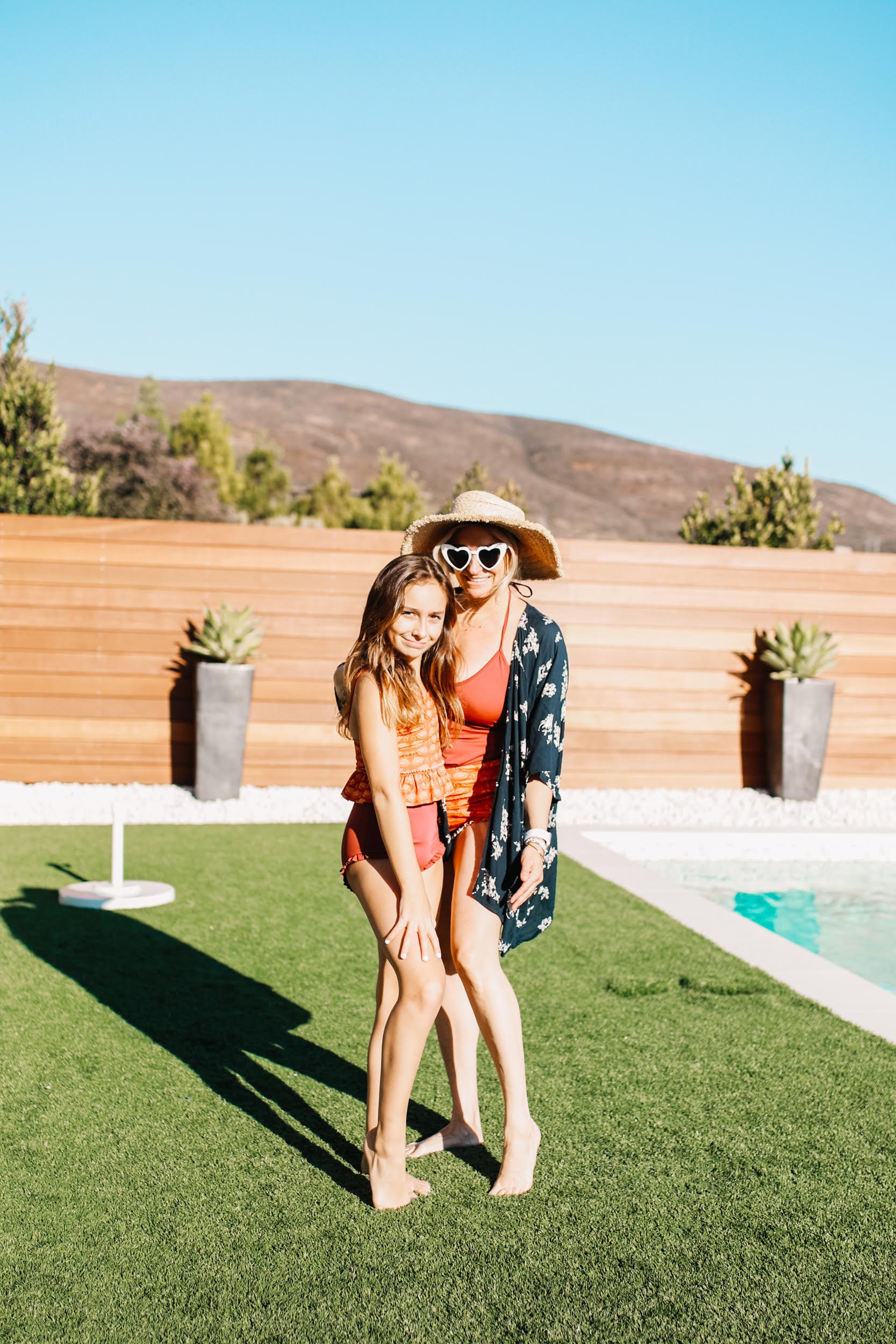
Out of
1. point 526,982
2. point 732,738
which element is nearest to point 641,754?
point 732,738

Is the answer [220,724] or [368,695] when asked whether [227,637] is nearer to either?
[220,724]

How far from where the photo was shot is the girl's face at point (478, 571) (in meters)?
2.91

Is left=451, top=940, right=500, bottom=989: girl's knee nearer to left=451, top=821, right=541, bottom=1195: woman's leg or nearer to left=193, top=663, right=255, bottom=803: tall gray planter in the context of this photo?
left=451, top=821, right=541, bottom=1195: woman's leg

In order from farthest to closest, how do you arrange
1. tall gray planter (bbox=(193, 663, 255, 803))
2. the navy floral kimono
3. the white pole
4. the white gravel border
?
tall gray planter (bbox=(193, 663, 255, 803))
the white gravel border
the white pole
the navy floral kimono

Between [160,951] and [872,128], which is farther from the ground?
[872,128]

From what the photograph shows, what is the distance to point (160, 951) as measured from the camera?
16.1ft

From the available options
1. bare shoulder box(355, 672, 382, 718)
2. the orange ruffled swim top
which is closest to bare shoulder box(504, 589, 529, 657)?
the orange ruffled swim top

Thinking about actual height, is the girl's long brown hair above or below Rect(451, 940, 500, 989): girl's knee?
above

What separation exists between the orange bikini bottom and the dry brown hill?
215 ft

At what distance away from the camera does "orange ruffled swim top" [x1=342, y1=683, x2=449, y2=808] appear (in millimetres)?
2672

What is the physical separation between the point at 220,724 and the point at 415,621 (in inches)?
255

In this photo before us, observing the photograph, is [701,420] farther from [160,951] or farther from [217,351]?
[160,951]

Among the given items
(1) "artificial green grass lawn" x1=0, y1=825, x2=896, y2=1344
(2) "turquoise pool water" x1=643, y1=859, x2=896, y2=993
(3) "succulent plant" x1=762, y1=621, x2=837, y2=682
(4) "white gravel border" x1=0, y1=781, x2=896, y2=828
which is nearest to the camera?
(1) "artificial green grass lawn" x1=0, y1=825, x2=896, y2=1344

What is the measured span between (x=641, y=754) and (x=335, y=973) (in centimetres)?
589
